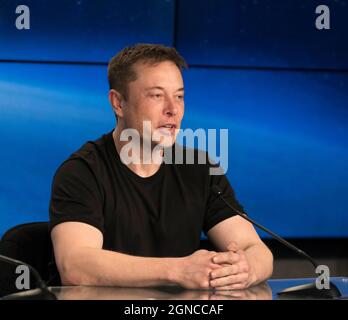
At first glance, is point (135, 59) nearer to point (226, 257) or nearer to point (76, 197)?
point (76, 197)

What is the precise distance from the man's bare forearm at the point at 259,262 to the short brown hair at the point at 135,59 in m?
0.68

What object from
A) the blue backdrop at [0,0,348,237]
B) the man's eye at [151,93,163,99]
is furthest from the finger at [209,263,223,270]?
the blue backdrop at [0,0,348,237]

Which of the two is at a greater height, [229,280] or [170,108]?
[170,108]

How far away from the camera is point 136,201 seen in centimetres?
243

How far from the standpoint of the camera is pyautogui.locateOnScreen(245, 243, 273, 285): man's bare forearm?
2.20 meters

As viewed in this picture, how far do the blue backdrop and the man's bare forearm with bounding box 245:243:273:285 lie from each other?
1.58m

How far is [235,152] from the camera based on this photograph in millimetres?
3977

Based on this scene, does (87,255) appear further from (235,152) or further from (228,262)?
(235,152)

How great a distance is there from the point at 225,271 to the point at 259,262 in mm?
237

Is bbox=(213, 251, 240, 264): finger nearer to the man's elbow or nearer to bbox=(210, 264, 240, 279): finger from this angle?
bbox=(210, 264, 240, 279): finger

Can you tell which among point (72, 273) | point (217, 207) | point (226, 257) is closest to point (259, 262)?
point (226, 257)

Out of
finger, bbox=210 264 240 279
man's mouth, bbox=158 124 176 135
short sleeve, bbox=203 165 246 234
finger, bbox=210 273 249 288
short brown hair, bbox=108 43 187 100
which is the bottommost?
finger, bbox=210 273 249 288
